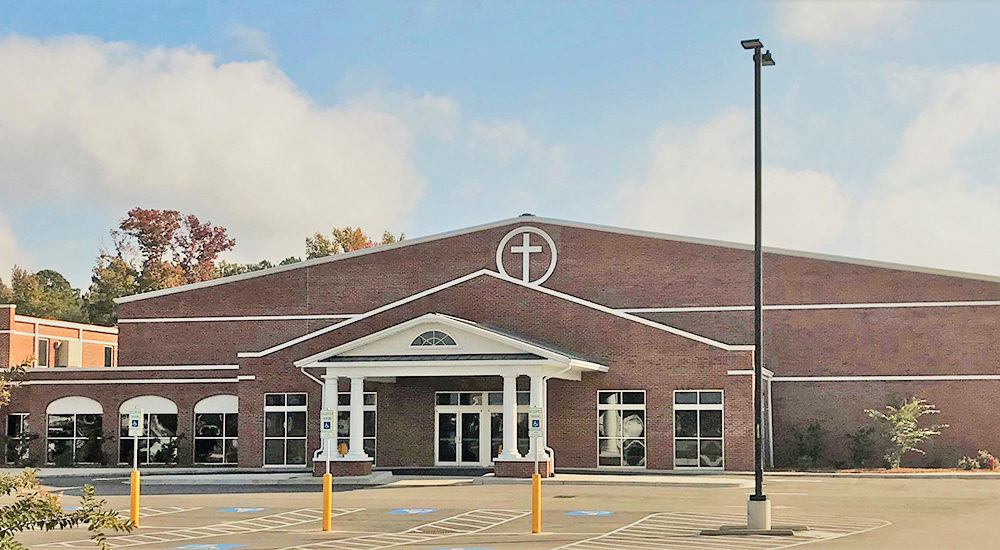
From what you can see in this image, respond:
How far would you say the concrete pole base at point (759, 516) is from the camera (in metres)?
21.1

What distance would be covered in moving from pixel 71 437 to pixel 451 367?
62.6 feet

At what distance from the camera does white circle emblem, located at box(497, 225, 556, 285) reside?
159ft

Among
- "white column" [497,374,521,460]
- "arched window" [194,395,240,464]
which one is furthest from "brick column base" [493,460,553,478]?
"arched window" [194,395,240,464]

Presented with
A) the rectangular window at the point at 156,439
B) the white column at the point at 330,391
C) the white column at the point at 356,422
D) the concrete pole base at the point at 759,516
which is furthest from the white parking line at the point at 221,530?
the rectangular window at the point at 156,439

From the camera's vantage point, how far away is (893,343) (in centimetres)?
4472

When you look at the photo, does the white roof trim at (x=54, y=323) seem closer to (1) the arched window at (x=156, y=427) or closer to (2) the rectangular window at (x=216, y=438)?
(1) the arched window at (x=156, y=427)

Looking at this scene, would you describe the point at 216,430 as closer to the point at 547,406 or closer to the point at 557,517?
the point at 547,406

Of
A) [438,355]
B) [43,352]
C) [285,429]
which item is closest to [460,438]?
[438,355]

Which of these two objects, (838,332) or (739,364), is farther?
(838,332)

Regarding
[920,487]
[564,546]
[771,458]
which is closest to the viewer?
[564,546]

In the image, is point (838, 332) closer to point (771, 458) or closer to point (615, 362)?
point (771, 458)

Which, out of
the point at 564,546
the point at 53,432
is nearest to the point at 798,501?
the point at 564,546

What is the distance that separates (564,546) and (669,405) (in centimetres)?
2123

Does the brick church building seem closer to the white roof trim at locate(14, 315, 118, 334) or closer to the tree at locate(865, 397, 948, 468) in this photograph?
the tree at locate(865, 397, 948, 468)
